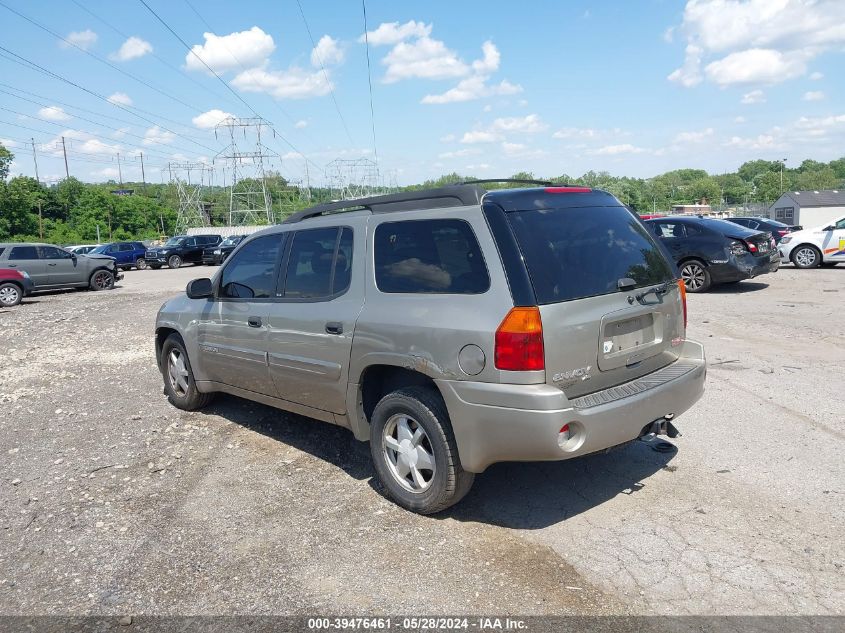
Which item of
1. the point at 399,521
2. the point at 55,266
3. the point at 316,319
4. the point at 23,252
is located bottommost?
the point at 399,521

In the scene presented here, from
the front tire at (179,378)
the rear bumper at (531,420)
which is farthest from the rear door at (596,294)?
the front tire at (179,378)

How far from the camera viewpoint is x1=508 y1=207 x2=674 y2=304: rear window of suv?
12.0ft

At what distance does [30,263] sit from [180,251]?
56.0ft

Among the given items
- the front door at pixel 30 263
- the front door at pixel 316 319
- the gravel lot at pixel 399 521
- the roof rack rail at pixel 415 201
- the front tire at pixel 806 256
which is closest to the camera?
the gravel lot at pixel 399 521

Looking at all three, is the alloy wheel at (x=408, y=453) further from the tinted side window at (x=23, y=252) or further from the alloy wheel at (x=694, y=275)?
the tinted side window at (x=23, y=252)

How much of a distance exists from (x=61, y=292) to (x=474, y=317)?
2377 cm

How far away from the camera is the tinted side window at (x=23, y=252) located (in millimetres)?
21109

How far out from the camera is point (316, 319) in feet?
15.1

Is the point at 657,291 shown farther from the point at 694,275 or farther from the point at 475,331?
the point at 694,275

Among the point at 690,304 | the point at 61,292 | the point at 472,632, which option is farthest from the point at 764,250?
the point at 61,292

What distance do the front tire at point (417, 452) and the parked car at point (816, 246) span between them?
16.3 meters

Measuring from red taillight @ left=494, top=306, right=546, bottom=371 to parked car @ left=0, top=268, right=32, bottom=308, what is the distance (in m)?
19.9

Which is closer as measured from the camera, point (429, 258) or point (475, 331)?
point (475, 331)

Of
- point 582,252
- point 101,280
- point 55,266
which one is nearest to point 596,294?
point 582,252
